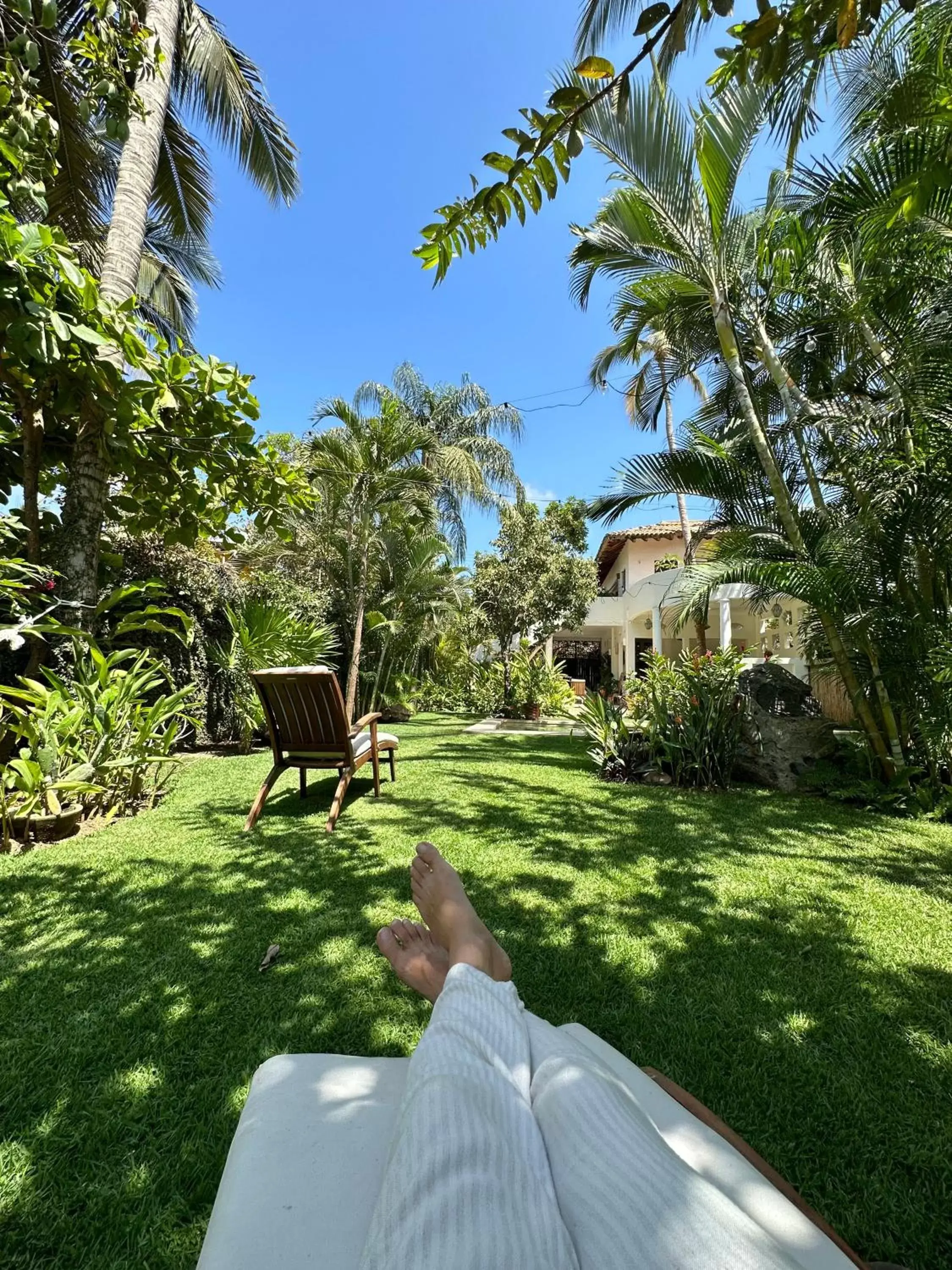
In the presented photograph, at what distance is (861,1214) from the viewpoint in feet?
3.68

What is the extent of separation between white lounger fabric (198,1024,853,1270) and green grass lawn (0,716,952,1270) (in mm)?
470

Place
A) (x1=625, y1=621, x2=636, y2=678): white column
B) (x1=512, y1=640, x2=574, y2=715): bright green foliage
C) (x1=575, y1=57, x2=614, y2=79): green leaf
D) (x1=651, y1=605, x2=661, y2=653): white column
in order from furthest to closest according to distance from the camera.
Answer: (x1=625, y1=621, x2=636, y2=678): white column < (x1=651, y1=605, x2=661, y2=653): white column < (x1=512, y1=640, x2=574, y2=715): bright green foliage < (x1=575, y1=57, x2=614, y2=79): green leaf

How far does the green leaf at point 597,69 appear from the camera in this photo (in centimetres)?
95

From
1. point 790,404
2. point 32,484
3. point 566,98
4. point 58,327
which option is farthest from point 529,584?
point 566,98

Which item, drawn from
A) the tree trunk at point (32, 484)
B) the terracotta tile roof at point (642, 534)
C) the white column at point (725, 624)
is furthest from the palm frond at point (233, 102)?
the terracotta tile roof at point (642, 534)

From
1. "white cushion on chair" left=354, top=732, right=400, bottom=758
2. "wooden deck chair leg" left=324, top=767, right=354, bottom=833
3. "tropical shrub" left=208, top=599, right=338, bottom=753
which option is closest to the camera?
"wooden deck chair leg" left=324, top=767, right=354, bottom=833

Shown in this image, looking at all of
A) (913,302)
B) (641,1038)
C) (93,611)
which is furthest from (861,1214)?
(913,302)

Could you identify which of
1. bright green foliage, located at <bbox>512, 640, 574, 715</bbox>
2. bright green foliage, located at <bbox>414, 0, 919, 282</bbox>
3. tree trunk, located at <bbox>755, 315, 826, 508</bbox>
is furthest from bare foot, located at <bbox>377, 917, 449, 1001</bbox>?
bright green foliage, located at <bbox>512, 640, 574, 715</bbox>

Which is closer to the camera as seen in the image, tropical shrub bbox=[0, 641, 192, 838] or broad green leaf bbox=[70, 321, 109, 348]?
broad green leaf bbox=[70, 321, 109, 348]

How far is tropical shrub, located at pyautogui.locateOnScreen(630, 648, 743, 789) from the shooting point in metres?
4.96

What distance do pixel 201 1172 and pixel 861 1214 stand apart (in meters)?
1.37

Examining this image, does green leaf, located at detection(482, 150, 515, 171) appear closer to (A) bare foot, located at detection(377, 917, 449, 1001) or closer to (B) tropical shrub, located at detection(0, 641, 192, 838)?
(A) bare foot, located at detection(377, 917, 449, 1001)

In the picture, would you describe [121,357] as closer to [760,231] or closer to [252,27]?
[252,27]

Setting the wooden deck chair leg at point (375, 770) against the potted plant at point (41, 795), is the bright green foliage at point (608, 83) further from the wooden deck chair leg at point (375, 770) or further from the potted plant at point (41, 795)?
the wooden deck chair leg at point (375, 770)
